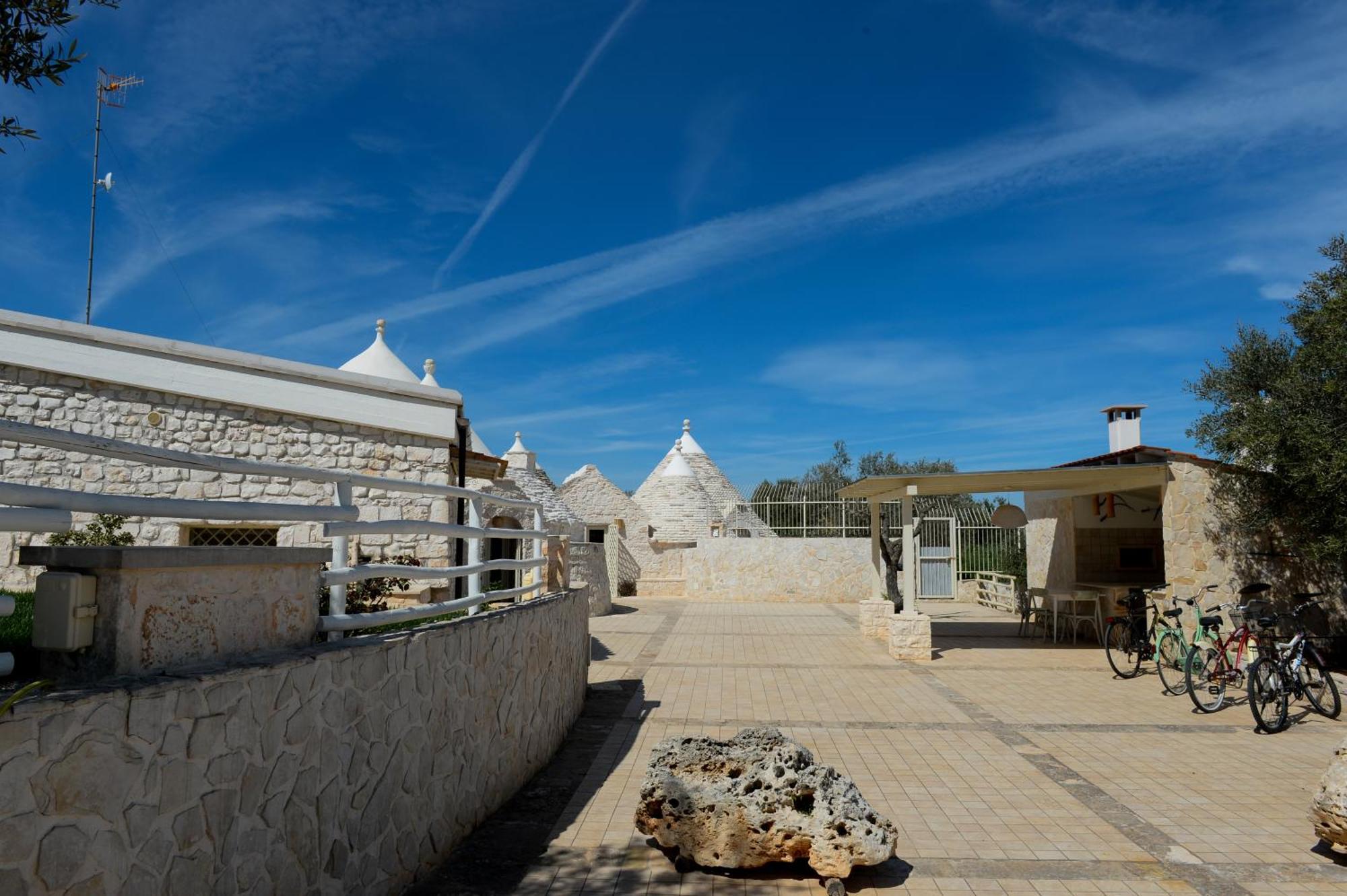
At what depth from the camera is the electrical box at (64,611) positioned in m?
2.45

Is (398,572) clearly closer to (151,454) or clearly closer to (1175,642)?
(151,454)

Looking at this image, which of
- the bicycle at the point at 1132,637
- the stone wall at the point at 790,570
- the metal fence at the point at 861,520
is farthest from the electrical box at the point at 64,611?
the stone wall at the point at 790,570

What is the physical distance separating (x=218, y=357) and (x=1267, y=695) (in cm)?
1116

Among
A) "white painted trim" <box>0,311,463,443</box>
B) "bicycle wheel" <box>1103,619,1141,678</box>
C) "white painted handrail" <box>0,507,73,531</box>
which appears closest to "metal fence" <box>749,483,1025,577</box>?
"bicycle wheel" <box>1103,619,1141,678</box>

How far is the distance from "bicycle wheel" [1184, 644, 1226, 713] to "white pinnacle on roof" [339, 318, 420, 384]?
14449mm

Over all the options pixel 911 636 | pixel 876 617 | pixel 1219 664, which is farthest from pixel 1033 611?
pixel 1219 664

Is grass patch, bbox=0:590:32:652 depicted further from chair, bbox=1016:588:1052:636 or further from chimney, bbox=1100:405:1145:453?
chimney, bbox=1100:405:1145:453

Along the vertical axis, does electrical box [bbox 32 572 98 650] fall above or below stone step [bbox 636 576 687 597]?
above

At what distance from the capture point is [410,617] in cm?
453

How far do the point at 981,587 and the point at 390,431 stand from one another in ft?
58.3

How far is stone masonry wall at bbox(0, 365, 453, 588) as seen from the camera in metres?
9.01

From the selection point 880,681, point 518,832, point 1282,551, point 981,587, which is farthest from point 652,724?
point 981,587

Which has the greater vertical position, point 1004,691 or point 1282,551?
point 1282,551

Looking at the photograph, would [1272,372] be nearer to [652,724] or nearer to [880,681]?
[880,681]
